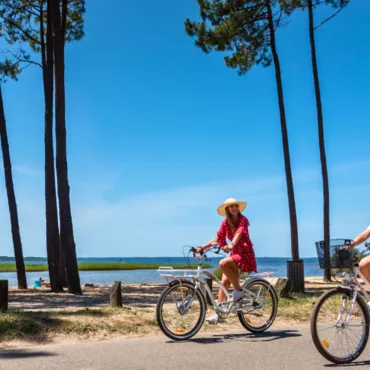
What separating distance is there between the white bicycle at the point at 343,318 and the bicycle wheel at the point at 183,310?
1.78 metres

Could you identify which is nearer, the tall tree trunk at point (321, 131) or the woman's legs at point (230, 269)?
the woman's legs at point (230, 269)

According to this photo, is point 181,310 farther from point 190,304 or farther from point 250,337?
point 250,337

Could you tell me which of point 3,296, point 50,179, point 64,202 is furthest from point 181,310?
point 50,179

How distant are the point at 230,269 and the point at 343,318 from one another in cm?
200

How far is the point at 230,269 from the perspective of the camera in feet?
24.5

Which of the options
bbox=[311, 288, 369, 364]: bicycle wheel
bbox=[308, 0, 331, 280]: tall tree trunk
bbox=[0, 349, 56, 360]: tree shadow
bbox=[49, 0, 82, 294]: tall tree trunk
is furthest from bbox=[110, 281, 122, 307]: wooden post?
bbox=[308, 0, 331, 280]: tall tree trunk

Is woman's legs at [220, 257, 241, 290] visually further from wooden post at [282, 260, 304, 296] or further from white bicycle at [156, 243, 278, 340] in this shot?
wooden post at [282, 260, 304, 296]

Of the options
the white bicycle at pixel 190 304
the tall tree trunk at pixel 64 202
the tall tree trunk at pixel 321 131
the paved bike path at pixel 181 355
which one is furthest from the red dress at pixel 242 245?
the tall tree trunk at pixel 321 131

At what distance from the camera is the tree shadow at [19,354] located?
6.08 m

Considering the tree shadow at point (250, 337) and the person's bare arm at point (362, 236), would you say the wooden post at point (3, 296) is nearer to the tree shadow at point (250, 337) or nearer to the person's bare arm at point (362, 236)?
the tree shadow at point (250, 337)

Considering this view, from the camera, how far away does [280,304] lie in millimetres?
10062

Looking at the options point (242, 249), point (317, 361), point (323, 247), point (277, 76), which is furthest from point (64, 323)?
point (277, 76)

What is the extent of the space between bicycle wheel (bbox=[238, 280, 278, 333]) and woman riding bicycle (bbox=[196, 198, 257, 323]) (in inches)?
7.9

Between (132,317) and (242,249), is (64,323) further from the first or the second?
(242,249)
